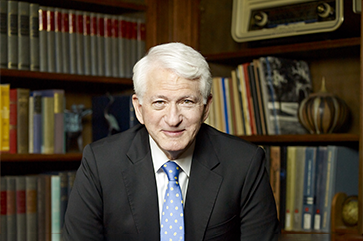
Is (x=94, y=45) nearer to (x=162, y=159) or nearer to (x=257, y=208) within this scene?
(x=162, y=159)

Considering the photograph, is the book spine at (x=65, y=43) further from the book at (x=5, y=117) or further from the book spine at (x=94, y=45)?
the book at (x=5, y=117)

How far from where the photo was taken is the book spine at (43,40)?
2.22 meters

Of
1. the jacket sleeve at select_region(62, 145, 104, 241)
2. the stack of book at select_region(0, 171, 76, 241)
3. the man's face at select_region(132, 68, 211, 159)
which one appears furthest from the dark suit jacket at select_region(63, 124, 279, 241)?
the stack of book at select_region(0, 171, 76, 241)

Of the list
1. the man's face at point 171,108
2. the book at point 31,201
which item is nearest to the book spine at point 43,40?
the book at point 31,201

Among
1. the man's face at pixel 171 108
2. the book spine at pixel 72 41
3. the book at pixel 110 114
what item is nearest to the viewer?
the man's face at pixel 171 108

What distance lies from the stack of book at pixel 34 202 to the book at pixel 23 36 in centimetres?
53

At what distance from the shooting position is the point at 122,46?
8.05 ft

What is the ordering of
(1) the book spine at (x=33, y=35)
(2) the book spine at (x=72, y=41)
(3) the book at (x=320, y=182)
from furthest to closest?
1. (2) the book spine at (x=72, y=41)
2. (1) the book spine at (x=33, y=35)
3. (3) the book at (x=320, y=182)

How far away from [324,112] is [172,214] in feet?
3.43

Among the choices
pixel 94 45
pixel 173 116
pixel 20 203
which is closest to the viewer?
pixel 173 116

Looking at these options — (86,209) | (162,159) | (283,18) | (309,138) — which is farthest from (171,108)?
(283,18)

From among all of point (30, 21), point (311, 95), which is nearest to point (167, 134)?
point (311, 95)

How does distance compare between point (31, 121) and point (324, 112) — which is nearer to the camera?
point (324, 112)

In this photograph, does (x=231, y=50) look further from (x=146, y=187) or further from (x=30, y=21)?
(x=146, y=187)
